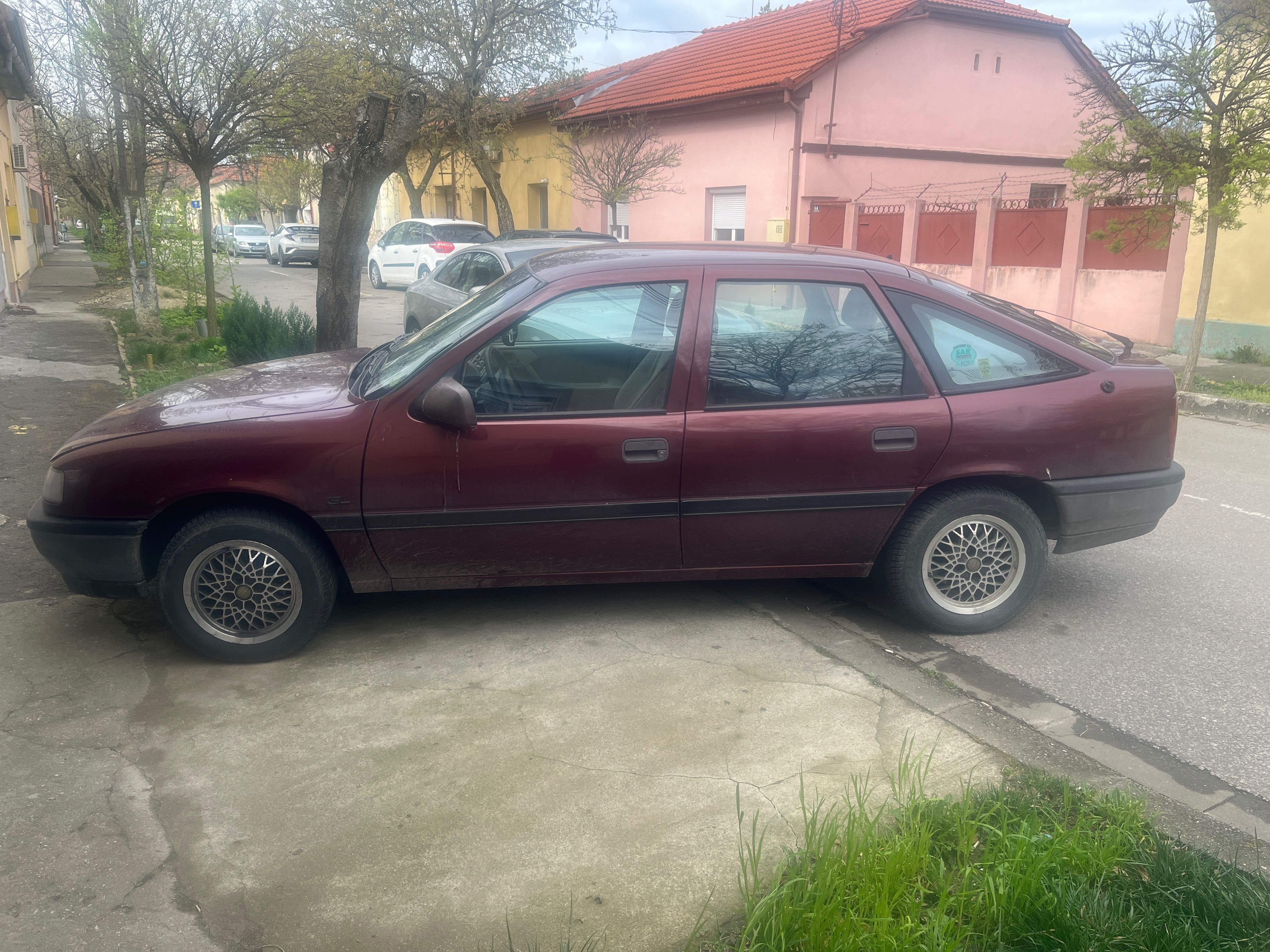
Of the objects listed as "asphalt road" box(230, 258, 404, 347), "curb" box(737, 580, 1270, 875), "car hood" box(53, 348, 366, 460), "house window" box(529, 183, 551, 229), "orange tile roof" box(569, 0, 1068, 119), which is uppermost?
"orange tile roof" box(569, 0, 1068, 119)

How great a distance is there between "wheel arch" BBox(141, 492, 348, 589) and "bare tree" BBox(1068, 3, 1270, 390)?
9.87 meters

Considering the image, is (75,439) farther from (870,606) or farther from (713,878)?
(870,606)

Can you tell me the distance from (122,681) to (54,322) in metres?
14.0

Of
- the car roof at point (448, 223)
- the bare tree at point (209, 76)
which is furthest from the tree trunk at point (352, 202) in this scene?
the car roof at point (448, 223)

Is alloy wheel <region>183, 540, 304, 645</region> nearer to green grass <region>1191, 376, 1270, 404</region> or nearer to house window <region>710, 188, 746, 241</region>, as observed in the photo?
green grass <region>1191, 376, 1270, 404</region>

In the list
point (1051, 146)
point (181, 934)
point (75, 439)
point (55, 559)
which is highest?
point (1051, 146)

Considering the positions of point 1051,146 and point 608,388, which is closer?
point 608,388

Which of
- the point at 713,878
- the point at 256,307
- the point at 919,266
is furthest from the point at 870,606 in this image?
the point at 919,266

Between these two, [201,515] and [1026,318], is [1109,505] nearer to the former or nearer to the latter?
[1026,318]

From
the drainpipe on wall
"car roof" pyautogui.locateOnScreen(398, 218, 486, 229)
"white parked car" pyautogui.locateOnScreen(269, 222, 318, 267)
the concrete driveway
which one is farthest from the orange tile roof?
the concrete driveway

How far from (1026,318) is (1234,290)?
11.0 meters

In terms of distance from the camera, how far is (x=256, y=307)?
10.6 metres

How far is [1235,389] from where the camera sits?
36.5 feet

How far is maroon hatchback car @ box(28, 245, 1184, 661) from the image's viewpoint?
404 centimetres
